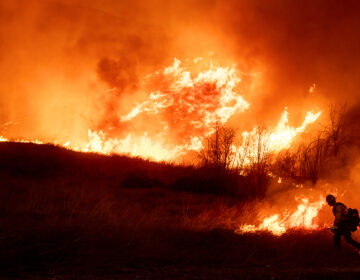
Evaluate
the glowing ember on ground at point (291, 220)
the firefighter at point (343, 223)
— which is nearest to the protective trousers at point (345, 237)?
the firefighter at point (343, 223)

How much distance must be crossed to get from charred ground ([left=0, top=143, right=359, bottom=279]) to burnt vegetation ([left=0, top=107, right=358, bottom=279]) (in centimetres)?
3

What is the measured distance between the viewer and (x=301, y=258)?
9.16m

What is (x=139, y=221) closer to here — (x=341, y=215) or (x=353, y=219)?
(x=341, y=215)

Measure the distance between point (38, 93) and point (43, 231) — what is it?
33.5 meters

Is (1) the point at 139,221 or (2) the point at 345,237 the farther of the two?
(1) the point at 139,221

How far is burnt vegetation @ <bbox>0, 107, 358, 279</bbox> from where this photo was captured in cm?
728

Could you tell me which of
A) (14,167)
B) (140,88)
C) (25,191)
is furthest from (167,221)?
(140,88)

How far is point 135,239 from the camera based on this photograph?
9000mm

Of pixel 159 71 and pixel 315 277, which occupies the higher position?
pixel 159 71

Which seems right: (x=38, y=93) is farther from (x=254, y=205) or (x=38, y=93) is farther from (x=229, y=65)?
(x=254, y=205)

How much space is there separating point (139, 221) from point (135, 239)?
180 cm

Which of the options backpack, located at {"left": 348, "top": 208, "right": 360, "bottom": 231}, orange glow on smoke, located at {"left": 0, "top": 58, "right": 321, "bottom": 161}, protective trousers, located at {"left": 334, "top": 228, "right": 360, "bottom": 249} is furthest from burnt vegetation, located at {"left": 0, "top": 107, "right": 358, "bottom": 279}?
orange glow on smoke, located at {"left": 0, "top": 58, "right": 321, "bottom": 161}

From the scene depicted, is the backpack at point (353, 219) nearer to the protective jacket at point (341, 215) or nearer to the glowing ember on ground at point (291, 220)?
the protective jacket at point (341, 215)

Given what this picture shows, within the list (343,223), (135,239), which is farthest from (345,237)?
(135,239)
